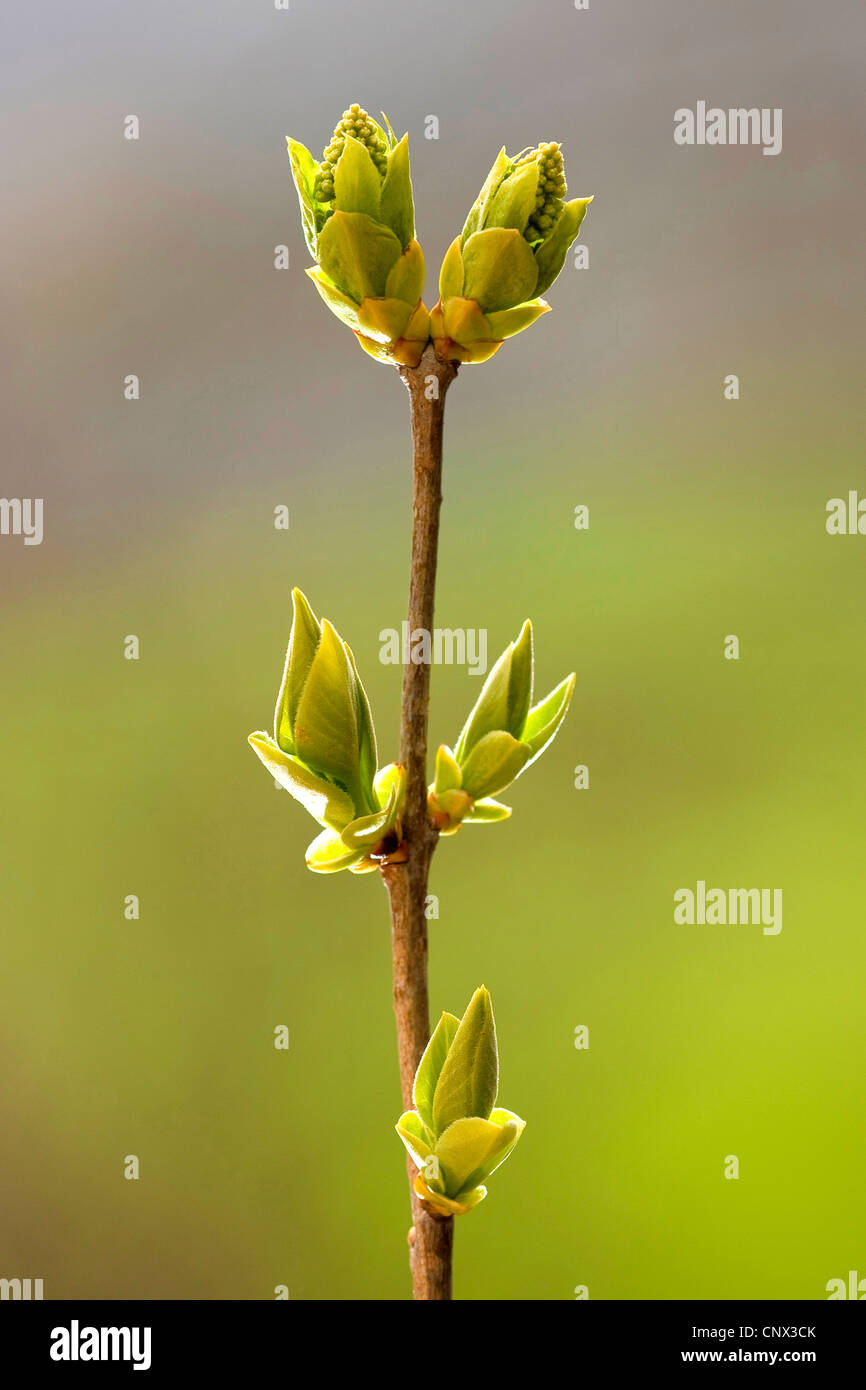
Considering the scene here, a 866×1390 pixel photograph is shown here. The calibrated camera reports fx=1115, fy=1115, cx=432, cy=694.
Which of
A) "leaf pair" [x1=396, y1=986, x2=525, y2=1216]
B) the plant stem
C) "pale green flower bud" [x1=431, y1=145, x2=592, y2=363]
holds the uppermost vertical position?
"pale green flower bud" [x1=431, y1=145, x2=592, y2=363]

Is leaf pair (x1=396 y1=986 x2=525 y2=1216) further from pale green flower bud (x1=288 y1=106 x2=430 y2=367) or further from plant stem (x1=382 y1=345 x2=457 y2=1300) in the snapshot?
pale green flower bud (x1=288 y1=106 x2=430 y2=367)

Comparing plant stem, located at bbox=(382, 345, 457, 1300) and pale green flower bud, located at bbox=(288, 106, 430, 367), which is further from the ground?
pale green flower bud, located at bbox=(288, 106, 430, 367)

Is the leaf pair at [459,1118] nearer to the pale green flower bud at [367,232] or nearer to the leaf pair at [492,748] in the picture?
the leaf pair at [492,748]

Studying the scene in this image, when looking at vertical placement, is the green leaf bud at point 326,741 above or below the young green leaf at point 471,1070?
above

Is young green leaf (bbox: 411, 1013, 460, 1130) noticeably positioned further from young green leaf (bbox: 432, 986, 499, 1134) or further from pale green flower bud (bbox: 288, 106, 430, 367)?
pale green flower bud (bbox: 288, 106, 430, 367)

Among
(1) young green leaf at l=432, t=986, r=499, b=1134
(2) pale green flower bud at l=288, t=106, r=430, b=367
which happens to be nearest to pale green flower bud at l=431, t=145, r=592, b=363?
(2) pale green flower bud at l=288, t=106, r=430, b=367

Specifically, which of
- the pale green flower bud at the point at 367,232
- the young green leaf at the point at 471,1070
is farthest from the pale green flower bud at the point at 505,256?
the young green leaf at the point at 471,1070

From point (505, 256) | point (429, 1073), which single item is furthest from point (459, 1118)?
point (505, 256)
